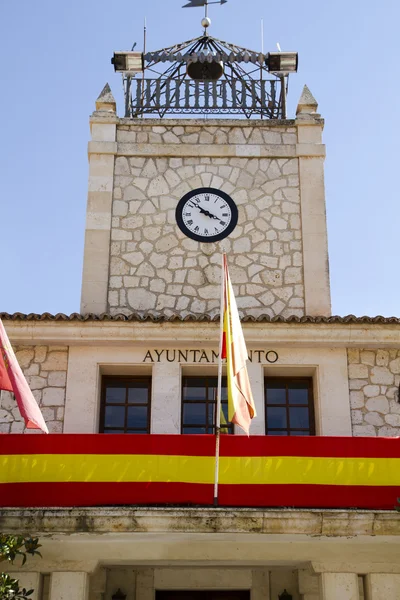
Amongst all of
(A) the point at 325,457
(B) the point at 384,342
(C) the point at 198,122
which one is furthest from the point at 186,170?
(A) the point at 325,457

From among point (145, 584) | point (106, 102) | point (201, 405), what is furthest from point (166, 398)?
point (106, 102)

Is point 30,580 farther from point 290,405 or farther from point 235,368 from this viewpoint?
point 290,405

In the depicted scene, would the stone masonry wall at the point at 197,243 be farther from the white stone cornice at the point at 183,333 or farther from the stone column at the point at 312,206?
the white stone cornice at the point at 183,333

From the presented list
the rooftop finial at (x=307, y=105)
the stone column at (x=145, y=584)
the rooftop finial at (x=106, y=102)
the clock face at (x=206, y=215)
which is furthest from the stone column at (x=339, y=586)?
the rooftop finial at (x=106, y=102)

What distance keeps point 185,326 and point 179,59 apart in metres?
6.05

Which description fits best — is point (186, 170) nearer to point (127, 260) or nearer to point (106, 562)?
point (127, 260)

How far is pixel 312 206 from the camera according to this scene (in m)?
14.5

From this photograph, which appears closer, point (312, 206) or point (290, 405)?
point (290, 405)

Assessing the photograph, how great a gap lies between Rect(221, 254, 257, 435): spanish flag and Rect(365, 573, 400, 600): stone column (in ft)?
Result: 7.55

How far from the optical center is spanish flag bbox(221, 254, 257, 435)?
10094 mm

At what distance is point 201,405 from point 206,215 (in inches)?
137

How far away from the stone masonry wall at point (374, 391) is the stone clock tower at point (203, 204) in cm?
133

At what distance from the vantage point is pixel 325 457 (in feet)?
34.3

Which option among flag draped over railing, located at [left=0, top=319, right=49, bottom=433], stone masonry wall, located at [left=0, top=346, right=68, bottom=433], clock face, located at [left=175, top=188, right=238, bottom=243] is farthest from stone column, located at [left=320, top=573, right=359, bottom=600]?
clock face, located at [left=175, top=188, right=238, bottom=243]
